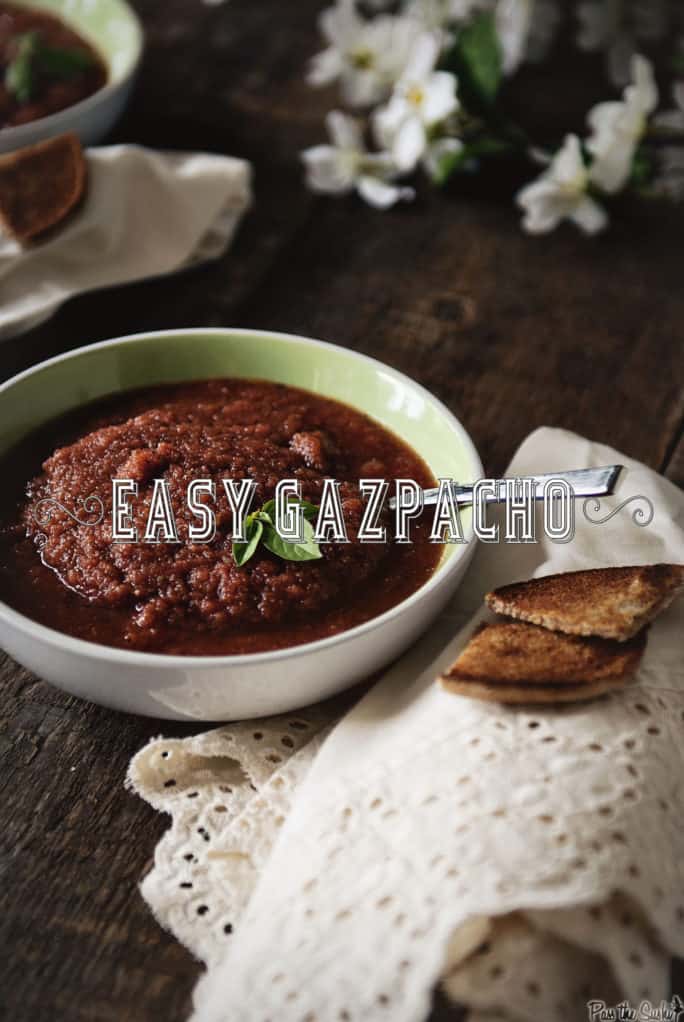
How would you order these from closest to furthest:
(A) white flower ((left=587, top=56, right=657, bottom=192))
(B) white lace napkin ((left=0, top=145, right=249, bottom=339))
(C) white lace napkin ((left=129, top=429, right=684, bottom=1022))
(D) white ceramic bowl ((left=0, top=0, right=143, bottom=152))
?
(C) white lace napkin ((left=129, top=429, right=684, bottom=1022)), (B) white lace napkin ((left=0, top=145, right=249, bottom=339)), (D) white ceramic bowl ((left=0, top=0, right=143, bottom=152)), (A) white flower ((left=587, top=56, right=657, bottom=192))

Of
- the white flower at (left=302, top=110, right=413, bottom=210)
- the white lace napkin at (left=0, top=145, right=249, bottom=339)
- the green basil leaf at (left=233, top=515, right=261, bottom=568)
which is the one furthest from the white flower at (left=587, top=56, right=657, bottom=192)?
the green basil leaf at (left=233, top=515, right=261, bottom=568)

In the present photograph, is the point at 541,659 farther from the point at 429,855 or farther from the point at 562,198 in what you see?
the point at 562,198

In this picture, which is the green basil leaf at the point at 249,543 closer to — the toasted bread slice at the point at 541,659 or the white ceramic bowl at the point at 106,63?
the toasted bread slice at the point at 541,659

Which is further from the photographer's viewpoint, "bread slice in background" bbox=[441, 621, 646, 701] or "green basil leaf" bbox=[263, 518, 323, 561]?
"green basil leaf" bbox=[263, 518, 323, 561]

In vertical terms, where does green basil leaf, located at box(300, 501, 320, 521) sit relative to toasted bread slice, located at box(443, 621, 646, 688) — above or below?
above

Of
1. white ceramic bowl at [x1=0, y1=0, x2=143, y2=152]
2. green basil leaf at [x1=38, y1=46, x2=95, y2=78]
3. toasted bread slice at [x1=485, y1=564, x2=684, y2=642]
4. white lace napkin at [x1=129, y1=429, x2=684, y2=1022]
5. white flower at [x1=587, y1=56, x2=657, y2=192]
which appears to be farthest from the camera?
green basil leaf at [x1=38, y1=46, x2=95, y2=78]

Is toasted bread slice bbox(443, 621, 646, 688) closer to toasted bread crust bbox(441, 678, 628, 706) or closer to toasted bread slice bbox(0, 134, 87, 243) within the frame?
toasted bread crust bbox(441, 678, 628, 706)

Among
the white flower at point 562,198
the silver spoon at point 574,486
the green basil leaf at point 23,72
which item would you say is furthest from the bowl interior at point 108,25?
the silver spoon at point 574,486
